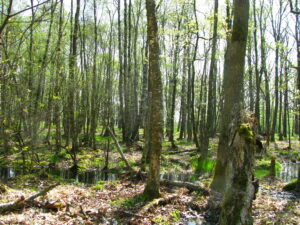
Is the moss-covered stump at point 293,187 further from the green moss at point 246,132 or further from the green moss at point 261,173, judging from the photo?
the green moss at point 246,132

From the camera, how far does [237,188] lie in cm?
498

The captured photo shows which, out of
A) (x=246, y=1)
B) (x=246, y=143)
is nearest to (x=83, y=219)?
(x=246, y=143)

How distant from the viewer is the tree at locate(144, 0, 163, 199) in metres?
8.39

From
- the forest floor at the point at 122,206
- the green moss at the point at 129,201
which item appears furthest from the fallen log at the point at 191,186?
the green moss at the point at 129,201

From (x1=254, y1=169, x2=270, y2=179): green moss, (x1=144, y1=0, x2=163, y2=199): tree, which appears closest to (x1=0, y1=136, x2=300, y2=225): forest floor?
(x1=144, y1=0, x2=163, y2=199): tree

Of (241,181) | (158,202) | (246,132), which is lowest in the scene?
(158,202)

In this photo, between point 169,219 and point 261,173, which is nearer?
point 169,219

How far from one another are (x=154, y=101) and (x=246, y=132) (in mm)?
3906

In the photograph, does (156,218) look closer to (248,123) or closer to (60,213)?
(60,213)

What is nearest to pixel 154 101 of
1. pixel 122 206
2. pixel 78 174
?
pixel 122 206

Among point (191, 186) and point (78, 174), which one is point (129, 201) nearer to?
point (191, 186)

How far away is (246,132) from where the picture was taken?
197 inches

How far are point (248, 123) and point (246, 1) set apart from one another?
4898 millimetres

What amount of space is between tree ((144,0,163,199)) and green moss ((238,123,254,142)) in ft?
12.0
